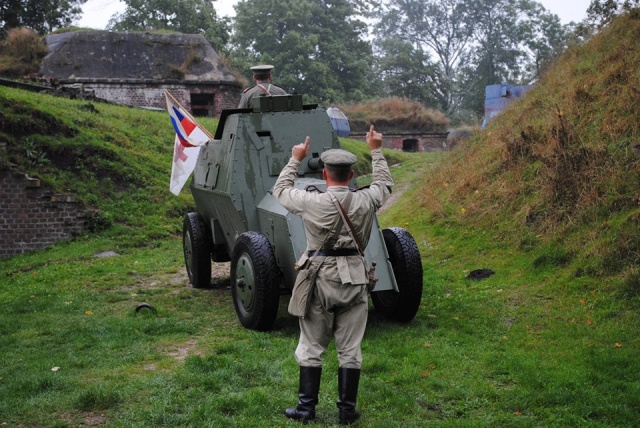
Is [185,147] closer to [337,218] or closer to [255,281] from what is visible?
[255,281]

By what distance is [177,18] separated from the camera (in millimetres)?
49531

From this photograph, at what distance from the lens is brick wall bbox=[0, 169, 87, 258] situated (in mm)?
16078

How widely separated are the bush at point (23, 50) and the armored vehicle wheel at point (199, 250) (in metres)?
26.0

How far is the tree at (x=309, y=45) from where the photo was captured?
51688 mm

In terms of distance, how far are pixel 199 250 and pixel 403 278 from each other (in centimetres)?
384

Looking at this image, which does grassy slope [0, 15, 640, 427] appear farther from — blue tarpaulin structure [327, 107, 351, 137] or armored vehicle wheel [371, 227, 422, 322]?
blue tarpaulin structure [327, 107, 351, 137]

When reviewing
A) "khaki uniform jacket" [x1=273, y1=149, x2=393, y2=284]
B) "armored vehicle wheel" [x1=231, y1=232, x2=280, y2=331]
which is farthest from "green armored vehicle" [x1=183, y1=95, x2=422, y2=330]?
"khaki uniform jacket" [x1=273, y1=149, x2=393, y2=284]

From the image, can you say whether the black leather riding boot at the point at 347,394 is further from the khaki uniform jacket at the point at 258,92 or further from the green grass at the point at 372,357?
the khaki uniform jacket at the point at 258,92

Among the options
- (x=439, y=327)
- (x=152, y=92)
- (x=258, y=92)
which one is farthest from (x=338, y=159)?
(x=152, y=92)

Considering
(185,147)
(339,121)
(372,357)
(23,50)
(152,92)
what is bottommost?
(372,357)

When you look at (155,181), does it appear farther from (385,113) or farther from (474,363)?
(385,113)

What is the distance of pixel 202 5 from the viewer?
4972 centimetres

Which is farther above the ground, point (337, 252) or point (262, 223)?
point (337, 252)

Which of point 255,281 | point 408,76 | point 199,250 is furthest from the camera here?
point 408,76
